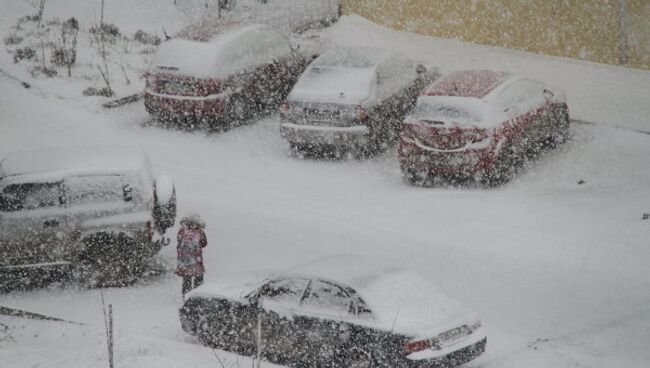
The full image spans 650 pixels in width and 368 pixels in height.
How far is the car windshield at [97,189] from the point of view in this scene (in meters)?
12.1

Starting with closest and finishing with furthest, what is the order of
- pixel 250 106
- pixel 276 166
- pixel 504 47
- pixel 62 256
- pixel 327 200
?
pixel 62 256 < pixel 327 200 < pixel 276 166 < pixel 250 106 < pixel 504 47

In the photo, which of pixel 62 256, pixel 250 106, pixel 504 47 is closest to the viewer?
pixel 62 256

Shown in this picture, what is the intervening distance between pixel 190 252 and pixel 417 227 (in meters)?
3.49

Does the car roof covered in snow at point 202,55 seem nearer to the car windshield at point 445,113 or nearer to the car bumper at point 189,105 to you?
the car bumper at point 189,105

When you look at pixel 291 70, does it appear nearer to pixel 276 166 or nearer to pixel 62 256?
pixel 276 166

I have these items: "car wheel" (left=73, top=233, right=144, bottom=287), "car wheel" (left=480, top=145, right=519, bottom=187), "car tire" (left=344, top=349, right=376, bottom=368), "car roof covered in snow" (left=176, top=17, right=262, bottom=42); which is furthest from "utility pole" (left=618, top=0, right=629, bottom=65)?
"car tire" (left=344, top=349, right=376, bottom=368)

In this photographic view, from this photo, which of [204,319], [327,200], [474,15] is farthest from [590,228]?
[474,15]

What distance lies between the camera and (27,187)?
39.7 feet

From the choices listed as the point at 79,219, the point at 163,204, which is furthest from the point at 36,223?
the point at 163,204

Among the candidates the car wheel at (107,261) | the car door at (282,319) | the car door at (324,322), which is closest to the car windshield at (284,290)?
the car door at (282,319)

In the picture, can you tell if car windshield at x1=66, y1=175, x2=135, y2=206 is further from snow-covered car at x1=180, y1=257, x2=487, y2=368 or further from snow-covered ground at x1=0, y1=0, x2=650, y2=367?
A: snow-covered car at x1=180, y1=257, x2=487, y2=368

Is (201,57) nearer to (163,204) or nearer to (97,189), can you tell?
(163,204)

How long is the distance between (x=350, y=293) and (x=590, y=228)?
16.1 ft

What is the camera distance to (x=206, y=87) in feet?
54.8
